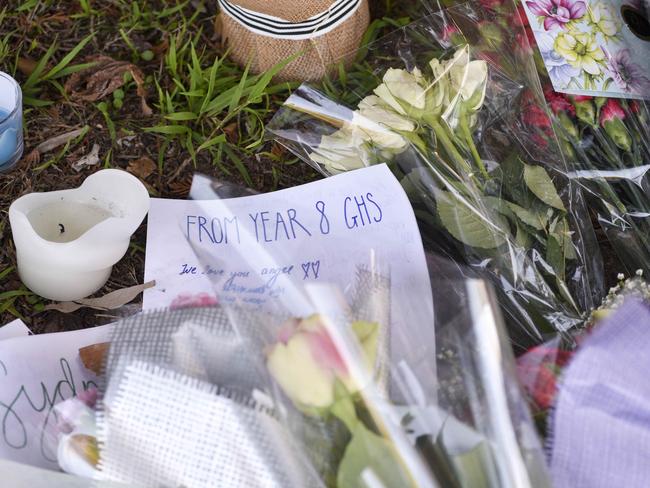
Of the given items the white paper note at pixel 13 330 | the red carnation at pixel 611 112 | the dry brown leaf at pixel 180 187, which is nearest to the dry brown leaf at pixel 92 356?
the white paper note at pixel 13 330

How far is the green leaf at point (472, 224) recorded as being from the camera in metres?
0.93

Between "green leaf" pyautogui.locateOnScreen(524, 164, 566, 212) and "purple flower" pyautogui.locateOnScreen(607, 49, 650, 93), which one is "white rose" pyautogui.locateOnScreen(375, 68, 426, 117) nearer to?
"green leaf" pyautogui.locateOnScreen(524, 164, 566, 212)

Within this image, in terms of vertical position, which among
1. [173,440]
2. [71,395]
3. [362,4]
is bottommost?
[71,395]

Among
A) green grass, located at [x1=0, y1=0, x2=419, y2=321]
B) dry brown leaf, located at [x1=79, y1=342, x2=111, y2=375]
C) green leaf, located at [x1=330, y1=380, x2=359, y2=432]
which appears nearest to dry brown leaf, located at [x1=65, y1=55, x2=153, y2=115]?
green grass, located at [x1=0, y1=0, x2=419, y2=321]

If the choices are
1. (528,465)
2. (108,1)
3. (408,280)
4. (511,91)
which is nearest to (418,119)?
(511,91)

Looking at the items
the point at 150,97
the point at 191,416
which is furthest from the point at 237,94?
the point at 191,416

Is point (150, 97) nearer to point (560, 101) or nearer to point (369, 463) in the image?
point (560, 101)

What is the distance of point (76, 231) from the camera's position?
1005 millimetres

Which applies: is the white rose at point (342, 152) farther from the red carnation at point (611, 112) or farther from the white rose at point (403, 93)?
the red carnation at point (611, 112)

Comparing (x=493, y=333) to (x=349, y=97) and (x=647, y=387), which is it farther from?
(x=349, y=97)

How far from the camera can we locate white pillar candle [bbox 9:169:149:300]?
92 cm

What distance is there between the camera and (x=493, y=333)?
26.7 inches

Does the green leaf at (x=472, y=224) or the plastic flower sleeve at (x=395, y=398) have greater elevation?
the plastic flower sleeve at (x=395, y=398)

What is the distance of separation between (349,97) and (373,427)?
0.63m
